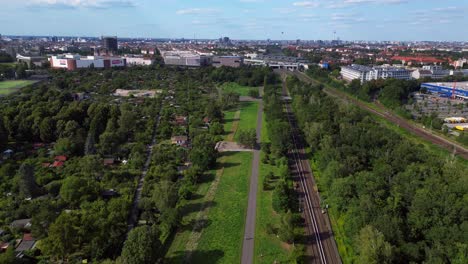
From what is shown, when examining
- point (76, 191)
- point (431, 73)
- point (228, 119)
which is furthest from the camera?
point (431, 73)

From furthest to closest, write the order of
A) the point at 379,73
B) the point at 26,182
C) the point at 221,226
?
the point at 379,73
the point at 26,182
the point at 221,226

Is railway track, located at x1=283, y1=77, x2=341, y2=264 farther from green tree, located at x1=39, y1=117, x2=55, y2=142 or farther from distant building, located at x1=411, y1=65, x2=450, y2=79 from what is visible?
distant building, located at x1=411, y1=65, x2=450, y2=79

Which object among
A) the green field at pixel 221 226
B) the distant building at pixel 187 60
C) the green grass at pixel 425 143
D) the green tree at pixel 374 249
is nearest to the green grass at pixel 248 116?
the green field at pixel 221 226

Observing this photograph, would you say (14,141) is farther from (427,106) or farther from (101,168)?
(427,106)

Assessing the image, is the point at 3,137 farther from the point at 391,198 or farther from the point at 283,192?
the point at 391,198

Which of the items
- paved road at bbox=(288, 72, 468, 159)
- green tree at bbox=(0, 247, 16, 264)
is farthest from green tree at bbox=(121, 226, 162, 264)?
paved road at bbox=(288, 72, 468, 159)

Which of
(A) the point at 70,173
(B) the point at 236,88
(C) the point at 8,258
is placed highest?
(B) the point at 236,88

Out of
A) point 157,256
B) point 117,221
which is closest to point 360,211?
point 157,256

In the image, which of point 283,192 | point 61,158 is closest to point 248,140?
point 283,192
